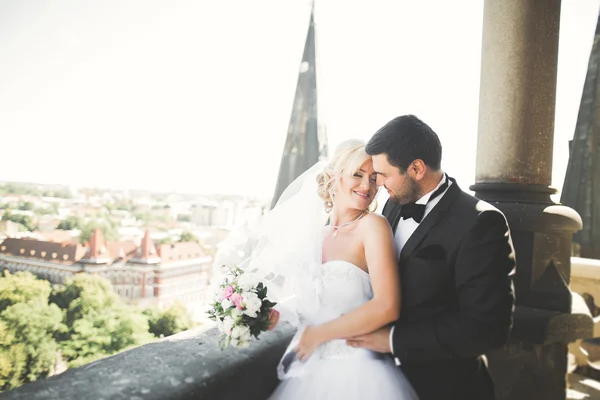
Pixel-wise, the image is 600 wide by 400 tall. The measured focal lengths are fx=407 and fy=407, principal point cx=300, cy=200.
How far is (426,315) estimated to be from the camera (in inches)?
59.3

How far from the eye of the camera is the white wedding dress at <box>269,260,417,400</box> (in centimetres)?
152

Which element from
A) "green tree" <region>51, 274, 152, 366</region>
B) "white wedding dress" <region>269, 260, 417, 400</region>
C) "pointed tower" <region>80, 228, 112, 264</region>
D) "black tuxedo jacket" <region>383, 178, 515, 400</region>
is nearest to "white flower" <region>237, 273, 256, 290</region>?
"white wedding dress" <region>269, 260, 417, 400</region>

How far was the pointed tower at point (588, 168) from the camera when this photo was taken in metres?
4.64

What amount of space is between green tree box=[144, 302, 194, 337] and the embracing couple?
45.6 m

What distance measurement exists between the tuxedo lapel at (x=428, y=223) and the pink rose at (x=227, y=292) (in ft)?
2.19

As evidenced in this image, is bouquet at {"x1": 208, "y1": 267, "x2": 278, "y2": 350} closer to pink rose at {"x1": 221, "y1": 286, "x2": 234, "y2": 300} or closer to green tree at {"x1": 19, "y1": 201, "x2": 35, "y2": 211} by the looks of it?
pink rose at {"x1": 221, "y1": 286, "x2": 234, "y2": 300}

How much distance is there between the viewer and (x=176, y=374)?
1.46m

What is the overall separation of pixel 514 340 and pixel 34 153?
6259 cm

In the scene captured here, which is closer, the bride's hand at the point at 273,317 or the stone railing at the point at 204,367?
the stone railing at the point at 204,367

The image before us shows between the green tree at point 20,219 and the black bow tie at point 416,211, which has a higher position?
the black bow tie at point 416,211

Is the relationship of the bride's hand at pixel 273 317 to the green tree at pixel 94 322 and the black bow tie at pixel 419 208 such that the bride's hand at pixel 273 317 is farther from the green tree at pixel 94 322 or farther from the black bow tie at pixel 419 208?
the green tree at pixel 94 322

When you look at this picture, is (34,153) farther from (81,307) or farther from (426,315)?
(426,315)

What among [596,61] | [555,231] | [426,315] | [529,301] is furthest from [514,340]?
[596,61]

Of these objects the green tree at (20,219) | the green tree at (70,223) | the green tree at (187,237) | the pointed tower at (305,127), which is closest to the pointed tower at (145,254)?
the green tree at (70,223)
